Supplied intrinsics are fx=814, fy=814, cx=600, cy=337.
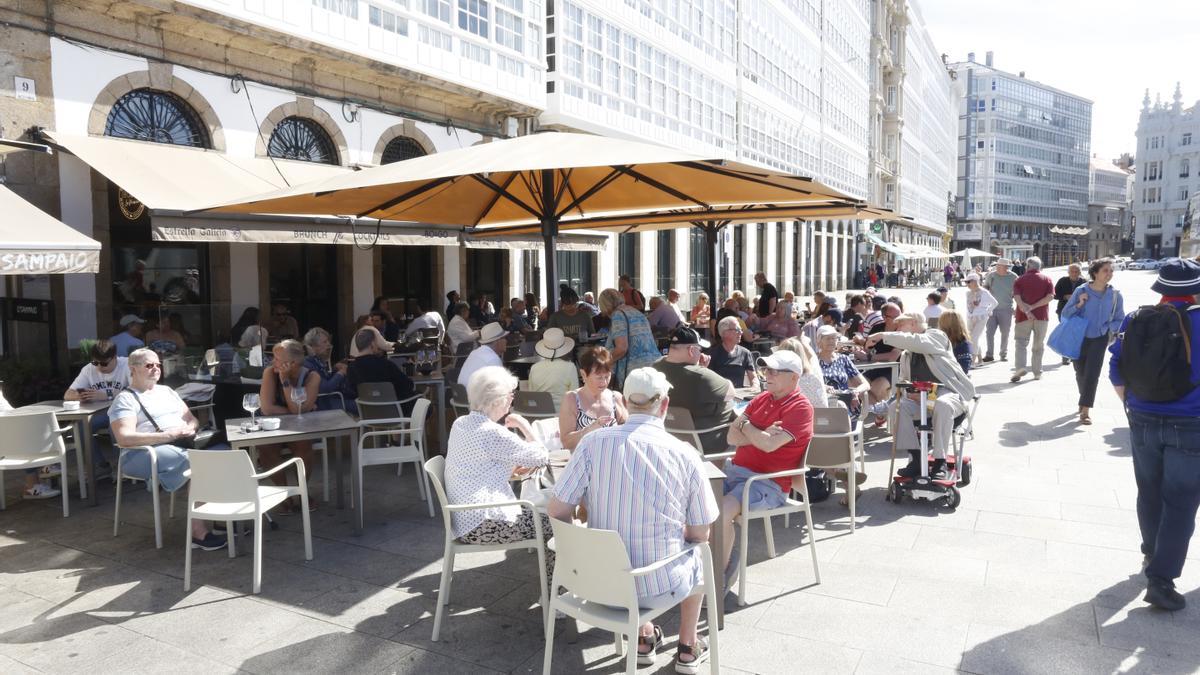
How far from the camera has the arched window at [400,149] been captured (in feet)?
49.9

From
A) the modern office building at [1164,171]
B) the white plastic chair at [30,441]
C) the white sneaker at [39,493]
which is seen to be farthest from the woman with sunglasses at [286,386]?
the modern office building at [1164,171]

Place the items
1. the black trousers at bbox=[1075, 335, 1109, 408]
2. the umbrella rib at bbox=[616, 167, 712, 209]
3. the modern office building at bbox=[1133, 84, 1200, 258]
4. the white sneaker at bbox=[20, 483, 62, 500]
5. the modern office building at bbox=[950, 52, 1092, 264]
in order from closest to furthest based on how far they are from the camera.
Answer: the white sneaker at bbox=[20, 483, 62, 500]
the umbrella rib at bbox=[616, 167, 712, 209]
the black trousers at bbox=[1075, 335, 1109, 408]
the modern office building at bbox=[950, 52, 1092, 264]
the modern office building at bbox=[1133, 84, 1200, 258]

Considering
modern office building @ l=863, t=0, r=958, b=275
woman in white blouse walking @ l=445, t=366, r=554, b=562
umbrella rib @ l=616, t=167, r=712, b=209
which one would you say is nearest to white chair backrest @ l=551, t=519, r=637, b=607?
woman in white blouse walking @ l=445, t=366, r=554, b=562

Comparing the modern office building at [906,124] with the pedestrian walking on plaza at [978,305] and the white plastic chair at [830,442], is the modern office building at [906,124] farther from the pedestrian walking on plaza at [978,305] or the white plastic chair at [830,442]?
the white plastic chair at [830,442]

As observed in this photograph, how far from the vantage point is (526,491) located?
4.46m

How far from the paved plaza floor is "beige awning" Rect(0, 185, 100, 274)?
195 centimetres

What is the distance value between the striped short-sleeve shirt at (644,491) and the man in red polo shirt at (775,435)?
3.96 feet

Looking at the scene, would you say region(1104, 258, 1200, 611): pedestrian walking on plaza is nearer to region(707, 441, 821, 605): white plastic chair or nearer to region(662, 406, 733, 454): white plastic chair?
region(707, 441, 821, 605): white plastic chair

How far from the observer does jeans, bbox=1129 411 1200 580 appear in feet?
13.9

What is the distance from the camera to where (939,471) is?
6141 mm

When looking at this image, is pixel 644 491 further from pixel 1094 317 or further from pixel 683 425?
pixel 1094 317

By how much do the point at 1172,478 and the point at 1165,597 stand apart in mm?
618

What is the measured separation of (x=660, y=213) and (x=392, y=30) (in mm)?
6077

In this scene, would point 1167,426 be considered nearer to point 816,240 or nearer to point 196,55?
point 196,55
